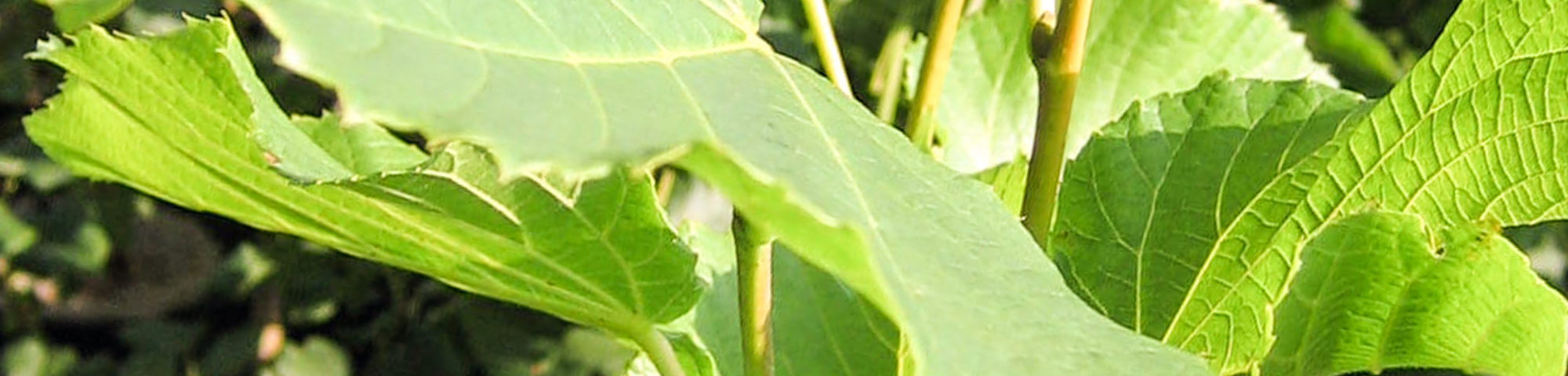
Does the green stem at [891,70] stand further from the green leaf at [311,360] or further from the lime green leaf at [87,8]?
the lime green leaf at [87,8]

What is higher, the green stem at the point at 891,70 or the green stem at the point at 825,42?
the green stem at the point at 825,42

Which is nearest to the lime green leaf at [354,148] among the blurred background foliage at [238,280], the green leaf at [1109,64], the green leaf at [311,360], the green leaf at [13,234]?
the green leaf at [1109,64]

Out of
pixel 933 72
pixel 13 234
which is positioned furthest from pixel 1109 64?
pixel 13 234

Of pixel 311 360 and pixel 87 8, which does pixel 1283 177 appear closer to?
pixel 87 8

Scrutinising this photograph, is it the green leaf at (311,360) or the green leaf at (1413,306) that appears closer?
the green leaf at (1413,306)

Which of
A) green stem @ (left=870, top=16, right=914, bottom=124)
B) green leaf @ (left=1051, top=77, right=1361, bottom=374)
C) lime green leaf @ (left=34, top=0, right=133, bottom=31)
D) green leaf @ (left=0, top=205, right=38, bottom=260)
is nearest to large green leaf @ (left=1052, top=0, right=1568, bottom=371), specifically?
green leaf @ (left=1051, top=77, right=1361, bottom=374)

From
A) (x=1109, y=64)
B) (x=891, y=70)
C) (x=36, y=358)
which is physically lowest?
(x=36, y=358)

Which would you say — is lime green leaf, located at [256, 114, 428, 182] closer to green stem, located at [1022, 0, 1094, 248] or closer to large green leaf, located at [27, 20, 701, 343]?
large green leaf, located at [27, 20, 701, 343]

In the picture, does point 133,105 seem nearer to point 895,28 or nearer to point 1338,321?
point 1338,321
